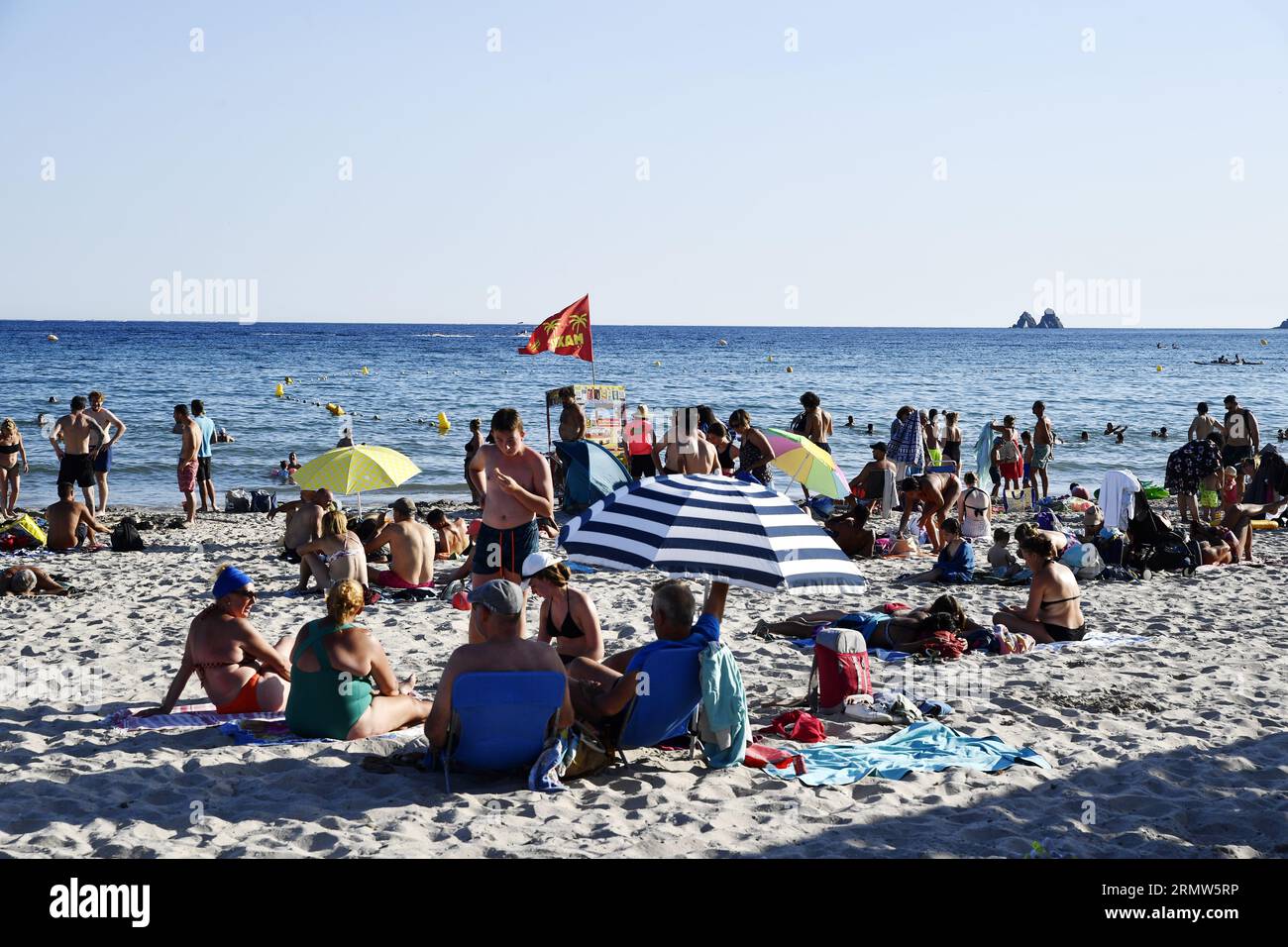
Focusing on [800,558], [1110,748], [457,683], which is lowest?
[1110,748]

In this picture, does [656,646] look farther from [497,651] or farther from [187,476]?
[187,476]

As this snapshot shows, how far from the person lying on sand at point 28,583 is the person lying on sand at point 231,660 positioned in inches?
145

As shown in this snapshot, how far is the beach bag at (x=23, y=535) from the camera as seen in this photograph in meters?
11.1

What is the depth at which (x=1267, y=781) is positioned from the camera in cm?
473

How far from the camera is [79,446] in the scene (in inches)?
501

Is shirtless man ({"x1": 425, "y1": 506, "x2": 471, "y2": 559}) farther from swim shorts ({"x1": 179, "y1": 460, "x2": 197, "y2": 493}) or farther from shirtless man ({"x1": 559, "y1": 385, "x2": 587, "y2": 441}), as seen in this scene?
swim shorts ({"x1": 179, "y1": 460, "x2": 197, "y2": 493})

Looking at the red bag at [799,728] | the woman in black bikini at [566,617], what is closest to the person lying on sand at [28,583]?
the woman in black bikini at [566,617]

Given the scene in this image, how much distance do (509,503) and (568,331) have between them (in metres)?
7.52

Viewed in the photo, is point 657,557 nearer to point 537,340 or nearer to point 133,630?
point 133,630
